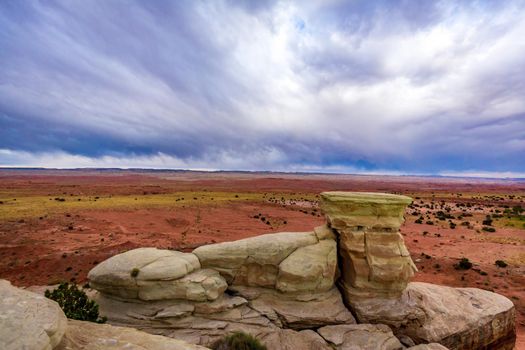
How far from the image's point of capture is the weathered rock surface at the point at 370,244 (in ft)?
47.8

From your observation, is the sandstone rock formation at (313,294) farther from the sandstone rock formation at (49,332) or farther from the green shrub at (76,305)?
the sandstone rock formation at (49,332)

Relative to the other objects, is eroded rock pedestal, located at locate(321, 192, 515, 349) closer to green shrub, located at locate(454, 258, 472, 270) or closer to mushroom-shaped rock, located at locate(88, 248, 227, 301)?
mushroom-shaped rock, located at locate(88, 248, 227, 301)

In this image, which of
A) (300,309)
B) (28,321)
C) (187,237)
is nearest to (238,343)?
(300,309)

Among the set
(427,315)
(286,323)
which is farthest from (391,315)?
(286,323)

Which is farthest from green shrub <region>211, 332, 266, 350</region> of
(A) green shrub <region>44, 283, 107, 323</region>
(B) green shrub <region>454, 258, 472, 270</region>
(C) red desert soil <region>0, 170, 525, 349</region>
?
(B) green shrub <region>454, 258, 472, 270</region>

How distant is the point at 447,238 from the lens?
121ft

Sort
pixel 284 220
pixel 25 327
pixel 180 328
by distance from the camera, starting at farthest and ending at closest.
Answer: pixel 284 220
pixel 180 328
pixel 25 327

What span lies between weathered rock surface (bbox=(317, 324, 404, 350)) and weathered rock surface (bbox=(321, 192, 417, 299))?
1.68 m

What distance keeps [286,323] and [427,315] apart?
7173 mm

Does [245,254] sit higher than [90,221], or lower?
higher

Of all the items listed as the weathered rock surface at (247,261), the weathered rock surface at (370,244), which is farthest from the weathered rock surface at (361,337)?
the weathered rock surface at (247,261)

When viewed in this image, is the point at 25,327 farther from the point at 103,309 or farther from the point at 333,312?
the point at 333,312

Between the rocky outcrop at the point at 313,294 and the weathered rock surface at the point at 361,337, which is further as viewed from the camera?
the rocky outcrop at the point at 313,294

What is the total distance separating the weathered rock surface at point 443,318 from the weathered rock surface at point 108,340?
978cm
